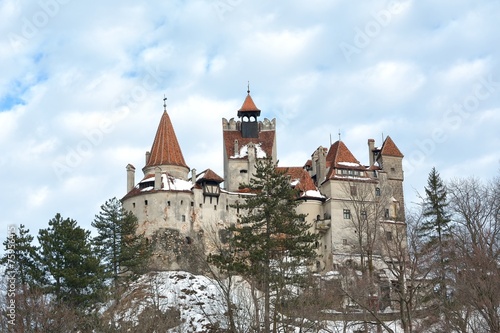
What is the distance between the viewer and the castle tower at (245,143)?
7938cm

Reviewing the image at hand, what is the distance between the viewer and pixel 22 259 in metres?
52.0

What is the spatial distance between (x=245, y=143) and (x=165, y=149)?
347 inches

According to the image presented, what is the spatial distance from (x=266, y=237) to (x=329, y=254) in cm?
2883

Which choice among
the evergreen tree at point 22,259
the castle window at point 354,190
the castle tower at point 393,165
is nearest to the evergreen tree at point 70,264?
the evergreen tree at point 22,259

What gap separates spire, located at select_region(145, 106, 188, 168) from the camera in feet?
255

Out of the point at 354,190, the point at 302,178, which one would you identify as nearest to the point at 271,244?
the point at 354,190

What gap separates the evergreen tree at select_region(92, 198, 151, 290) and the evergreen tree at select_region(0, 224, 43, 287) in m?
7.43

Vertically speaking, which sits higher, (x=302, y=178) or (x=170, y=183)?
(x=302, y=178)

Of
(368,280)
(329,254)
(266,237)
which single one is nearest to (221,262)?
(266,237)

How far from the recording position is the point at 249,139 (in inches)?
3282

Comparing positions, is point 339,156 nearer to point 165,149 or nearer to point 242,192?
point 242,192

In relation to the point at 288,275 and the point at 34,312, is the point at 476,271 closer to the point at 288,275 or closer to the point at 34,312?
the point at 288,275

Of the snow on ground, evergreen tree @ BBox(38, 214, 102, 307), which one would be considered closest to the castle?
the snow on ground

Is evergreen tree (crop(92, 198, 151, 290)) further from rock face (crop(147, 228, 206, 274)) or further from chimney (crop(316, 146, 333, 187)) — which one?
chimney (crop(316, 146, 333, 187))
